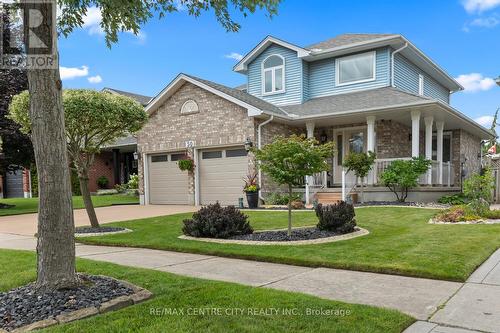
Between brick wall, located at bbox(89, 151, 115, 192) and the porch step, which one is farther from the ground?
brick wall, located at bbox(89, 151, 115, 192)

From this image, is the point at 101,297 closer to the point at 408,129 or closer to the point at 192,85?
the point at 192,85

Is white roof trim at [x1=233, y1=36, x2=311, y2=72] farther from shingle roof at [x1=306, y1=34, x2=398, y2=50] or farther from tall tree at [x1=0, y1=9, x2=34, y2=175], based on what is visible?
tall tree at [x1=0, y1=9, x2=34, y2=175]

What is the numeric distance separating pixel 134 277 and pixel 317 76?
14.2 m

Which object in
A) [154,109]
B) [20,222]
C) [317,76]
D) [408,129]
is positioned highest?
[317,76]

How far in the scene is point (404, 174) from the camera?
41.3 ft

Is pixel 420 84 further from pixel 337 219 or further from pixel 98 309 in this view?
pixel 98 309

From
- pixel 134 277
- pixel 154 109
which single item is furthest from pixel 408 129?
pixel 134 277

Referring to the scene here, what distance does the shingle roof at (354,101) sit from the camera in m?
13.2

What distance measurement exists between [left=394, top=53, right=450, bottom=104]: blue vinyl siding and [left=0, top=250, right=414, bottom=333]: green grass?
1396 centimetres

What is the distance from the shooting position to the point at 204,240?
23.7 ft

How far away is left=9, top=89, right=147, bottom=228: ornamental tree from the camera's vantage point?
7859mm

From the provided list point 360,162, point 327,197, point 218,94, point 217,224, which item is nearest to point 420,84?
point 360,162

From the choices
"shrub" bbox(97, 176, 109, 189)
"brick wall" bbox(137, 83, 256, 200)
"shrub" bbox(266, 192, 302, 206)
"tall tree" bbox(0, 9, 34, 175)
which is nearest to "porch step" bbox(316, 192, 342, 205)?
"shrub" bbox(266, 192, 302, 206)

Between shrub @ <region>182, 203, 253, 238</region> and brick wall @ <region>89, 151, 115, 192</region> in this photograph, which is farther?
brick wall @ <region>89, 151, 115, 192</region>
